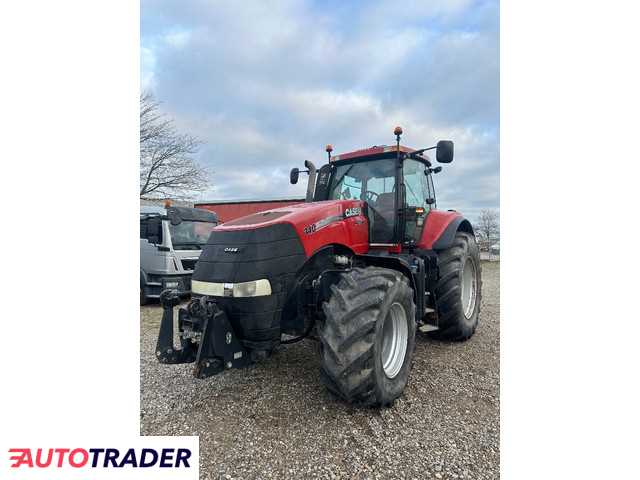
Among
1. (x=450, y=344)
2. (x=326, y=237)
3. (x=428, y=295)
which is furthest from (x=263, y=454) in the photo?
(x=450, y=344)

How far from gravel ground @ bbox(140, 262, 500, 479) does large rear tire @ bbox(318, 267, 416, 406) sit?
25 cm

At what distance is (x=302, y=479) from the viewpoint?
2209 mm

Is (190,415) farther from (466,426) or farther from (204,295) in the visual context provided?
(466,426)

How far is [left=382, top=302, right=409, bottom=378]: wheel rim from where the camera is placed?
307cm

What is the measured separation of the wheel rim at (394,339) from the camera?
3.07 metres

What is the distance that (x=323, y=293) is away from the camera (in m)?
3.00

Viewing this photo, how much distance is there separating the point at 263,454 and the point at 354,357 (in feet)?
2.79

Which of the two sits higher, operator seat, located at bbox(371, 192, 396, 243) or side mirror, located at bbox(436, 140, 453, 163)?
side mirror, located at bbox(436, 140, 453, 163)

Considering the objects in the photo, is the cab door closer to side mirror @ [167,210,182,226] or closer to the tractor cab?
the tractor cab

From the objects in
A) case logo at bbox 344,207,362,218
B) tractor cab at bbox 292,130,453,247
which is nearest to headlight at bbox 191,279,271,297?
case logo at bbox 344,207,362,218

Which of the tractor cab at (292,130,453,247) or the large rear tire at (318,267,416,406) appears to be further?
the tractor cab at (292,130,453,247)

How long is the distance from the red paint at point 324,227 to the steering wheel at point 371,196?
10.4 inches

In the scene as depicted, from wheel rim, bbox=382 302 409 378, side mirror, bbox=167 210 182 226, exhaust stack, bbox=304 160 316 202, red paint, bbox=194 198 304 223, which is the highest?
red paint, bbox=194 198 304 223

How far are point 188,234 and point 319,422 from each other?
616cm
